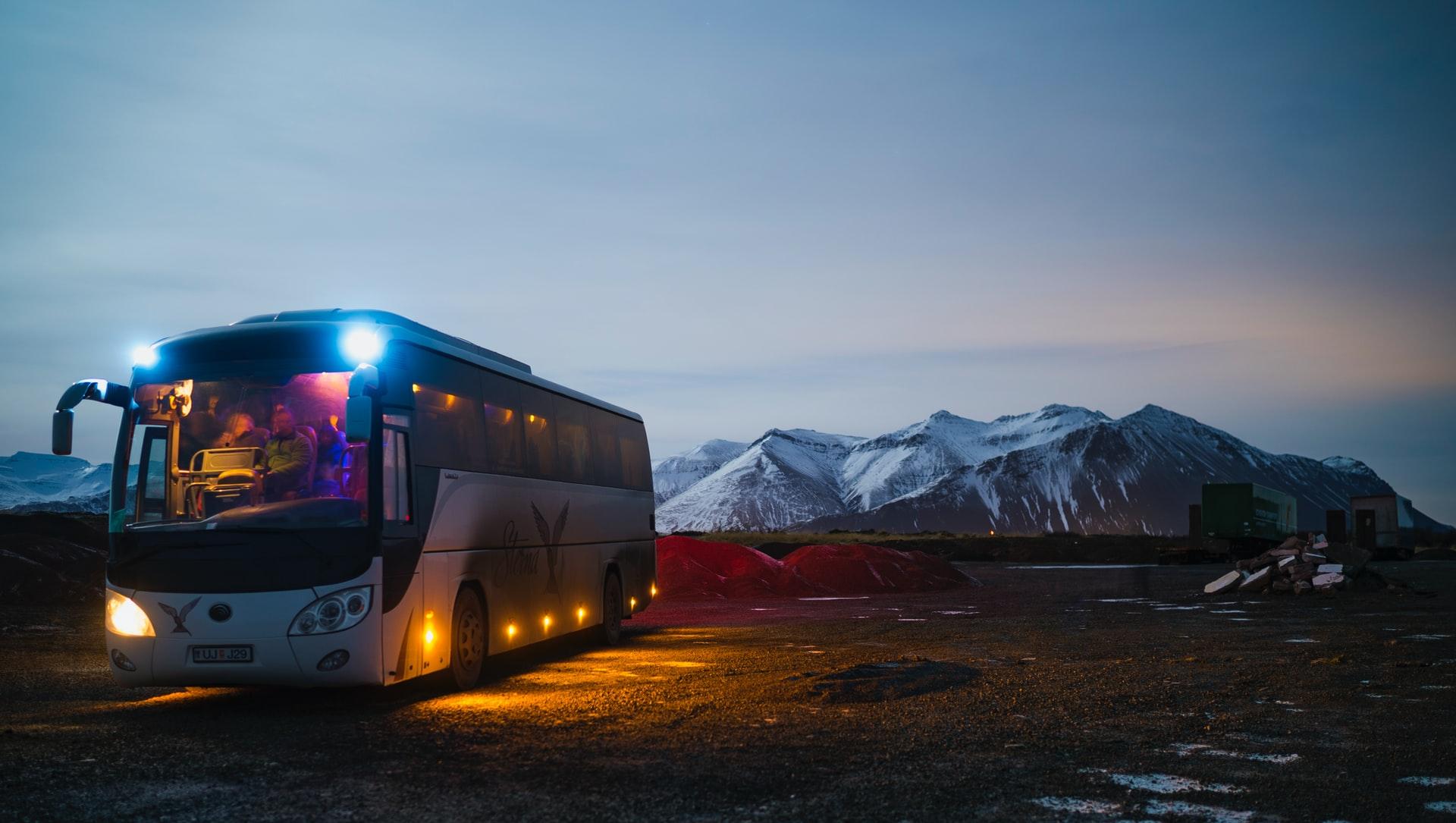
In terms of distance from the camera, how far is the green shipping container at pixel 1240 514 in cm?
5353

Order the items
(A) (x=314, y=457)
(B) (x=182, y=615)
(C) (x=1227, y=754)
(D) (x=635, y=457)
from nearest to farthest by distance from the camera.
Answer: (C) (x=1227, y=754) → (B) (x=182, y=615) → (A) (x=314, y=457) → (D) (x=635, y=457)

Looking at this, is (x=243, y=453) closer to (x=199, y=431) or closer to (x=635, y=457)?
(x=199, y=431)

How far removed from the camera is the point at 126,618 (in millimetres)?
10344

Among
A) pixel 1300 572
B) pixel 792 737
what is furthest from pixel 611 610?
pixel 1300 572

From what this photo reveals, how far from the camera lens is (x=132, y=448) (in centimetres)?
1086

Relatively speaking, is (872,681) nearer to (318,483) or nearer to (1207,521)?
(318,483)

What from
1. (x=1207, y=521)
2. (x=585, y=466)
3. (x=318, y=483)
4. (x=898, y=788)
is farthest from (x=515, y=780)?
(x=1207, y=521)

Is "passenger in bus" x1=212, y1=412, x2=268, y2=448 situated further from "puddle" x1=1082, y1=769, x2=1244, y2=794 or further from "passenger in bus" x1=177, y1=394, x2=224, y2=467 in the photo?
"puddle" x1=1082, y1=769, x2=1244, y2=794

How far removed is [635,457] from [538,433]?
476cm

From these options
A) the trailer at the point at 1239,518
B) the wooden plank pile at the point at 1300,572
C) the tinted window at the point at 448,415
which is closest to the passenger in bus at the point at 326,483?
the tinted window at the point at 448,415

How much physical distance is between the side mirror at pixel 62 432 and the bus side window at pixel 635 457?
8.74 metres

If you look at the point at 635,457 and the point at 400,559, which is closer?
the point at 400,559

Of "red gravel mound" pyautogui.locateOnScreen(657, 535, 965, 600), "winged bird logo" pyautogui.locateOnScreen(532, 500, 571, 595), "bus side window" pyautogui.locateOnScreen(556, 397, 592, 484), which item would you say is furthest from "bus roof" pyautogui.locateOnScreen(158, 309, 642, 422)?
"red gravel mound" pyautogui.locateOnScreen(657, 535, 965, 600)

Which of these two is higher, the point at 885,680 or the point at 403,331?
the point at 403,331
